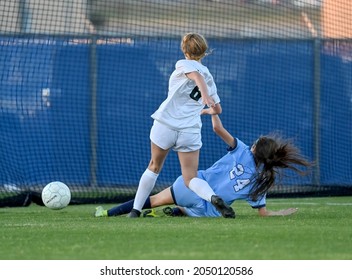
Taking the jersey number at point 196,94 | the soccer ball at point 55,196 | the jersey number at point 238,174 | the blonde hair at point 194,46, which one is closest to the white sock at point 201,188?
the jersey number at point 238,174

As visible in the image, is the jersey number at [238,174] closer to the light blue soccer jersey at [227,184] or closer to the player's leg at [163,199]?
the light blue soccer jersey at [227,184]

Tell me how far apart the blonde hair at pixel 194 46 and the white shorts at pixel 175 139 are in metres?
0.74

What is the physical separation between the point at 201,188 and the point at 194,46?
1359mm

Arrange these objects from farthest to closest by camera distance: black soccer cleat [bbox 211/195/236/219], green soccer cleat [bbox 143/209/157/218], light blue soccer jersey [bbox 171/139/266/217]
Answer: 1. green soccer cleat [bbox 143/209/157/218]
2. light blue soccer jersey [bbox 171/139/266/217]
3. black soccer cleat [bbox 211/195/236/219]

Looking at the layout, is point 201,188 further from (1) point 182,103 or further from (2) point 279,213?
(2) point 279,213

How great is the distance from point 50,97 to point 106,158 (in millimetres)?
1308

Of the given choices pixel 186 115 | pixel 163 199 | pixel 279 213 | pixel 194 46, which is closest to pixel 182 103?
pixel 186 115

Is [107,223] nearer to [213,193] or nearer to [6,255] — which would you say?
[213,193]

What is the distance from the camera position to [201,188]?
9.26 m

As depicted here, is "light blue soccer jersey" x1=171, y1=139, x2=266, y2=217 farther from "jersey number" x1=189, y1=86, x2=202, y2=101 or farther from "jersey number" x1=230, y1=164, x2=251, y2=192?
"jersey number" x1=189, y1=86, x2=202, y2=101

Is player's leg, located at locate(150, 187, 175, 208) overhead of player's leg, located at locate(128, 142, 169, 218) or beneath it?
beneath

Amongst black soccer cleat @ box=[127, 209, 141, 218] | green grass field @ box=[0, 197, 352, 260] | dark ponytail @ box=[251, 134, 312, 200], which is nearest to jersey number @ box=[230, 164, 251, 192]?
dark ponytail @ box=[251, 134, 312, 200]

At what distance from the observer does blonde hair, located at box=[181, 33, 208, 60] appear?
30.9 feet

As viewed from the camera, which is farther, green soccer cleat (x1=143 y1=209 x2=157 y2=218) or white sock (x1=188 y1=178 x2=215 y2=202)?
green soccer cleat (x1=143 y1=209 x2=157 y2=218)
